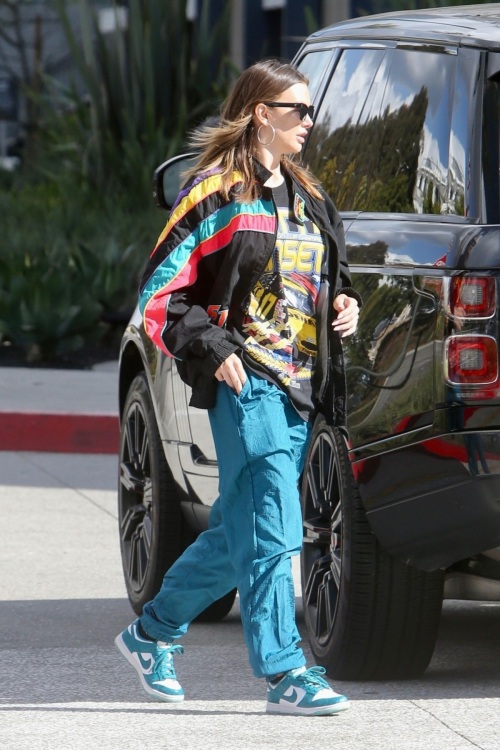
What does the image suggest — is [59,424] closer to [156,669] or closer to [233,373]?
[156,669]

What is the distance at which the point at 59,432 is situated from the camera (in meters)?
10.0

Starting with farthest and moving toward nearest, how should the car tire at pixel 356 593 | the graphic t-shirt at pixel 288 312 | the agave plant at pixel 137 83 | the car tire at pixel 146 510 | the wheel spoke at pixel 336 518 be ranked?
the agave plant at pixel 137 83
the car tire at pixel 146 510
the wheel spoke at pixel 336 518
the car tire at pixel 356 593
the graphic t-shirt at pixel 288 312

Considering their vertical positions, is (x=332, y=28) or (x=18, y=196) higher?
(x=332, y=28)

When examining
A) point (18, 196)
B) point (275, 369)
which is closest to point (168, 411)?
point (275, 369)

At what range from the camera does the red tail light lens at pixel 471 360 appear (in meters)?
3.82

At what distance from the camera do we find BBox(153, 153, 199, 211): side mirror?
16.2ft

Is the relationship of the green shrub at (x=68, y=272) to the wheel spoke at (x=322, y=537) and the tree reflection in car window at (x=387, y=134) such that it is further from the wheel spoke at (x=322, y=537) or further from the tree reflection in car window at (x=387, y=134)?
the wheel spoke at (x=322, y=537)

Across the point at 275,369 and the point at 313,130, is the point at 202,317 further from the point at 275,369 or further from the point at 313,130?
the point at 313,130

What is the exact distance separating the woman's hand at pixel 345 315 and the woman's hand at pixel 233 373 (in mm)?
292

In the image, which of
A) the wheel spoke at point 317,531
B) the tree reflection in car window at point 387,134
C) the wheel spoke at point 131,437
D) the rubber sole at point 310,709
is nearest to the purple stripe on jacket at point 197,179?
the tree reflection in car window at point 387,134

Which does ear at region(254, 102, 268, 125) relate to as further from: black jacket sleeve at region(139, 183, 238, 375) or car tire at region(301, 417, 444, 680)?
car tire at region(301, 417, 444, 680)

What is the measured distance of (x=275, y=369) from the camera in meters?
3.93

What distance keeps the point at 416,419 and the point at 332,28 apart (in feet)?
5.38

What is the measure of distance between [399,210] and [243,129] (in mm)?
543
